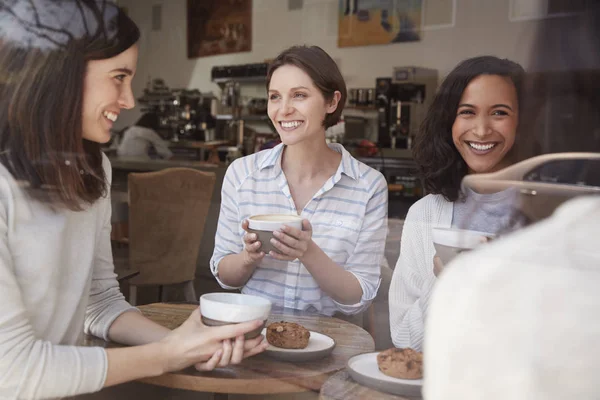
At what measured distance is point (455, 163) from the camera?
59.4 inches

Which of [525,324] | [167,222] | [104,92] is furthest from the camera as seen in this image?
[167,222]

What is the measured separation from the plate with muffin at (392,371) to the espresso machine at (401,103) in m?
0.87

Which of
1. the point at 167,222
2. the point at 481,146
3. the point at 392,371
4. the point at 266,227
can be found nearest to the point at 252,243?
the point at 266,227

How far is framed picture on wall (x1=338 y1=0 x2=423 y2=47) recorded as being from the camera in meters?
2.13

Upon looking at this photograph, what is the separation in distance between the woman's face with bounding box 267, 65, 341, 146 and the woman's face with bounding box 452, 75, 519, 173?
390mm

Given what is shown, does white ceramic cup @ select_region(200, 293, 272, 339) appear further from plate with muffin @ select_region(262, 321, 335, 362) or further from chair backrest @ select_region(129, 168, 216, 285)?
chair backrest @ select_region(129, 168, 216, 285)

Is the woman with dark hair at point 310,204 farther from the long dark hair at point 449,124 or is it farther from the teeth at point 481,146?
the teeth at point 481,146

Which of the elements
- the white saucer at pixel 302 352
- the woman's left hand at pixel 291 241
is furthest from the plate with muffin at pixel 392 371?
the woman's left hand at pixel 291 241

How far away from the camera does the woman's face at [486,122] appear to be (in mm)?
1387

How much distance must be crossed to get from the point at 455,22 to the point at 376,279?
0.83 metres

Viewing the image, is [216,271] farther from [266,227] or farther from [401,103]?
[401,103]

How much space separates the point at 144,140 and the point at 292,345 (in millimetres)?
1325

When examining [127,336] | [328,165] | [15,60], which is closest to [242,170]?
[328,165]

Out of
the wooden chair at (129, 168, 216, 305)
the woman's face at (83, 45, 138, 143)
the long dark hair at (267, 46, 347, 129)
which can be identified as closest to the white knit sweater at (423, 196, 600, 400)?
the woman's face at (83, 45, 138, 143)
